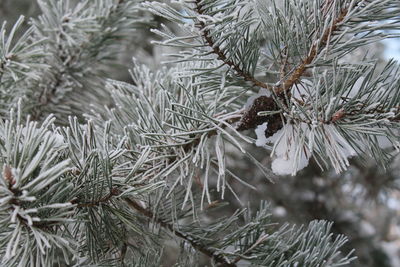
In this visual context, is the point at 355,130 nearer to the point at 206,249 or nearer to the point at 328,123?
the point at 328,123

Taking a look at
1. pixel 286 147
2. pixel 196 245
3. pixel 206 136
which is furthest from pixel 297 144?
pixel 196 245

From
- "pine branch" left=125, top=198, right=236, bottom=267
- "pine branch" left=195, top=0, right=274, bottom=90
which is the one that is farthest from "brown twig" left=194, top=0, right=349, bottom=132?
"pine branch" left=125, top=198, right=236, bottom=267

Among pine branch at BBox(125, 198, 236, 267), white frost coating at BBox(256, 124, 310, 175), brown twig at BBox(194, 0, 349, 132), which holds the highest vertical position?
brown twig at BBox(194, 0, 349, 132)

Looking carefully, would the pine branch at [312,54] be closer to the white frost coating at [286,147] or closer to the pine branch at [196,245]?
the white frost coating at [286,147]

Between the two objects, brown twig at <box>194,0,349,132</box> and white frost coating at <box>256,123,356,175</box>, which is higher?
brown twig at <box>194,0,349,132</box>

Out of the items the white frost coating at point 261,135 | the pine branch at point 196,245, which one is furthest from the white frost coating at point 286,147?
the pine branch at point 196,245

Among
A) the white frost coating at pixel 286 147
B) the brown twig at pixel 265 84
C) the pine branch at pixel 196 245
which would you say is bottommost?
the pine branch at pixel 196 245

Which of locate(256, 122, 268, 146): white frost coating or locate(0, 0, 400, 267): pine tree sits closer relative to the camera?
locate(0, 0, 400, 267): pine tree

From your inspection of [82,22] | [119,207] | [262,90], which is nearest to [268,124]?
[262,90]

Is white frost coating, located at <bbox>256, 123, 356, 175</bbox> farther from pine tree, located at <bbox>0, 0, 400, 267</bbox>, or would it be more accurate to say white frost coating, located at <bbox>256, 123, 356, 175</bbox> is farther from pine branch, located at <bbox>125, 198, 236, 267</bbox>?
pine branch, located at <bbox>125, 198, 236, 267</bbox>

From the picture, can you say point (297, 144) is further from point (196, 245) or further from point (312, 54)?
point (196, 245)

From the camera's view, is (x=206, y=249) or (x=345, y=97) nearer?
(x=345, y=97)
